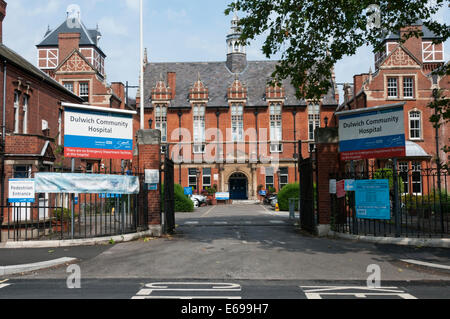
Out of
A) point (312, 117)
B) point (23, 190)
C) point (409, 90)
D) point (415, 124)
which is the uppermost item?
point (409, 90)

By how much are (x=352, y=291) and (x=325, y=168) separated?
7.09 metres

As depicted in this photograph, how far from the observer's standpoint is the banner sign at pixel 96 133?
1234cm

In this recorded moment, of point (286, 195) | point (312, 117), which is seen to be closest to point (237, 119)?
point (312, 117)

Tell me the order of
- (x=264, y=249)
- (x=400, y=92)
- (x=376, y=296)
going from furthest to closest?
(x=400, y=92), (x=264, y=249), (x=376, y=296)

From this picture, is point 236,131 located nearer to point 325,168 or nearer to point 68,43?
point 68,43

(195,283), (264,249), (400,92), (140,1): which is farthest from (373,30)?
(400,92)

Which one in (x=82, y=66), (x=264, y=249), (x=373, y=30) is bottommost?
(x=264, y=249)

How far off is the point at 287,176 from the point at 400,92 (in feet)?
46.8

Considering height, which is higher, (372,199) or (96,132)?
(96,132)

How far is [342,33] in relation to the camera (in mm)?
12484

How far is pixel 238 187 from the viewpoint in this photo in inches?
1800

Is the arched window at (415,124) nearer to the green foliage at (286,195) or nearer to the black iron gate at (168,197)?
the green foliage at (286,195)

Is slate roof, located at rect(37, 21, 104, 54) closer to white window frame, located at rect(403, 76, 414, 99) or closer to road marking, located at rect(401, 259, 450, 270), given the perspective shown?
white window frame, located at rect(403, 76, 414, 99)
